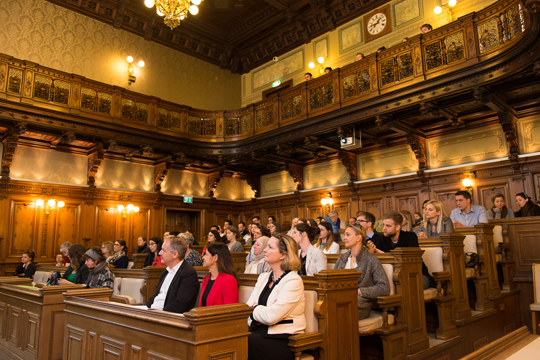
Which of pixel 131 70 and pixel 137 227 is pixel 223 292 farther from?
pixel 131 70

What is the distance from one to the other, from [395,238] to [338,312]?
1.72 metres

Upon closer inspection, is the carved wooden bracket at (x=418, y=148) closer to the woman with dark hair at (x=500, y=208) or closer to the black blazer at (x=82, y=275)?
the woman with dark hair at (x=500, y=208)

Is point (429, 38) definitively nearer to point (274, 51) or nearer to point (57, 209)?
point (274, 51)

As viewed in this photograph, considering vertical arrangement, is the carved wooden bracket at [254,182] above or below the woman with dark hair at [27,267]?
above

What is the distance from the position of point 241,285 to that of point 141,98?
9.14 meters

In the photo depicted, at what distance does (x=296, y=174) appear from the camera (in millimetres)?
12781

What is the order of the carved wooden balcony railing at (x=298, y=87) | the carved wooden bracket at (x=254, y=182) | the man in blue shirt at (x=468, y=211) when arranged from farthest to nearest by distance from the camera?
the carved wooden bracket at (x=254, y=182), the carved wooden balcony railing at (x=298, y=87), the man in blue shirt at (x=468, y=211)

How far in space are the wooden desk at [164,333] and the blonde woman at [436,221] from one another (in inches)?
149

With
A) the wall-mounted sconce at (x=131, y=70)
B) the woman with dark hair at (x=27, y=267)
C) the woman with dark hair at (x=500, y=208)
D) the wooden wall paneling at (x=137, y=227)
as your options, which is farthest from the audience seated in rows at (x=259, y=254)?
the wall-mounted sconce at (x=131, y=70)

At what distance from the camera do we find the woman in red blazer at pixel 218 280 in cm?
308

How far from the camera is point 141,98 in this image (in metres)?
11.2

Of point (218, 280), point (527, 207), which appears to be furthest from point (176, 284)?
point (527, 207)

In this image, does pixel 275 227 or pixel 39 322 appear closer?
pixel 39 322

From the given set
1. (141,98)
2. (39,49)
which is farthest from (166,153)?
(39,49)
